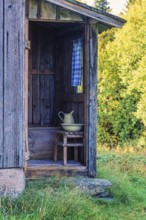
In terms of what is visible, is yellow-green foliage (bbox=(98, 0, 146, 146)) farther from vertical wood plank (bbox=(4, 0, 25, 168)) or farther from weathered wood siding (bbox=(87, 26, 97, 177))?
vertical wood plank (bbox=(4, 0, 25, 168))

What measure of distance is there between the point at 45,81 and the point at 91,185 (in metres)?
2.67

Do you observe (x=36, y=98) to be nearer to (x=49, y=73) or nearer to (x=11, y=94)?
(x=49, y=73)

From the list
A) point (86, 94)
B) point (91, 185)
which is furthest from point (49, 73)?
point (91, 185)

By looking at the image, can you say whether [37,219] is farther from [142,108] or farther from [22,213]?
[142,108]

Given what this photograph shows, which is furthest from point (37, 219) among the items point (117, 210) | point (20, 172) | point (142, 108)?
point (142, 108)

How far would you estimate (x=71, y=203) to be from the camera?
217 inches

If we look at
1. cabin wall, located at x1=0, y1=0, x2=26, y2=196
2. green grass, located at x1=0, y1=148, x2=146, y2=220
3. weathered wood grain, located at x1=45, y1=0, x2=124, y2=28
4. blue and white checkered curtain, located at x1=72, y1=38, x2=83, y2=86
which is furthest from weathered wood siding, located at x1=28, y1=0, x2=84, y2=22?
green grass, located at x1=0, y1=148, x2=146, y2=220

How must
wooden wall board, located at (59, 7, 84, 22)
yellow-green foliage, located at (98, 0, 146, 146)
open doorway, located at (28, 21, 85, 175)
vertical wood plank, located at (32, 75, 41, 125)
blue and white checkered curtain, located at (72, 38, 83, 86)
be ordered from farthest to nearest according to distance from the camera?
yellow-green foliage, located at (98, 0, 146, 146), vertical wood plank, located at (32, 75, 41, 125), open doorway, located at (28, 21, 85, 175), blue and white checkered curtain, located at (72, 38, 83, 86), wooden wall board, located at (59, 7, 84, 22)

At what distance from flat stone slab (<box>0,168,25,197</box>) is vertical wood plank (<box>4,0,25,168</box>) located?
124 millimetres

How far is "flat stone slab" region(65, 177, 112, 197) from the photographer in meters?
6.81

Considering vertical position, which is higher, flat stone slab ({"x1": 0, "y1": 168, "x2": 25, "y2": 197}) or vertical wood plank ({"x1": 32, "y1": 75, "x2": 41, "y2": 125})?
vertical wood plank ({"x1": 32, "y1": 75, "x2": 41, "y2": 125})

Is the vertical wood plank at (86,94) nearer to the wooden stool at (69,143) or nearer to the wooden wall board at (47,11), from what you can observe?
the wooden stool at (69,143)

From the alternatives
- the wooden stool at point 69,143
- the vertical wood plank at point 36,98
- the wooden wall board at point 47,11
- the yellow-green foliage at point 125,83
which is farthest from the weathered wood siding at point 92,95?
the yellow-green foliage at point 125,83

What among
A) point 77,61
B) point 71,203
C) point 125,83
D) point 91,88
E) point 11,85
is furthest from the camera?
point 125,83
